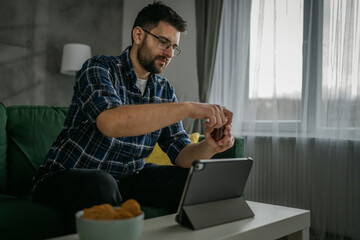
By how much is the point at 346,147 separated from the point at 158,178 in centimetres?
142

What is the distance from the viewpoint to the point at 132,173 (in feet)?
4.70

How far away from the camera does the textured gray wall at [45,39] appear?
9.56ft

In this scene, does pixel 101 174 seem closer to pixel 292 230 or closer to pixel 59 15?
pixel 292 230

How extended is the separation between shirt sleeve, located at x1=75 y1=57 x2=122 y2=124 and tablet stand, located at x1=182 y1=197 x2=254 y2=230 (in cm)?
43

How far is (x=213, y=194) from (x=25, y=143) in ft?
3.52

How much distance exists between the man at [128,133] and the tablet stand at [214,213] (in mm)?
248

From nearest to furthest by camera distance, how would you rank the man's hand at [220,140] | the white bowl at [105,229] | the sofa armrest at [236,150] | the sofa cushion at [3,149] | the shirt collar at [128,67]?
the white bowl at [105,229] → the man's hand at [220,140] → the shirt collar at [128,67] → the sofa cushion at [3,149] → the sofa armrest at [236,150]

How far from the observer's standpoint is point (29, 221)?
1171mm

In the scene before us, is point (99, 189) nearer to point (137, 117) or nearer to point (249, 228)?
point (137, 117)

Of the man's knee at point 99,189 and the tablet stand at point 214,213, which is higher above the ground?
the man's knee at point 99,189

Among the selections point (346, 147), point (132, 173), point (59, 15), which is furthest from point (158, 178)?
point (59, 15)

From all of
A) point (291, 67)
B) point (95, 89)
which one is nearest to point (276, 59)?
point (291, 67)

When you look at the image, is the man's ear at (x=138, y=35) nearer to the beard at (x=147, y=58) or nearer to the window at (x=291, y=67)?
the beard at (x=147, y=58)

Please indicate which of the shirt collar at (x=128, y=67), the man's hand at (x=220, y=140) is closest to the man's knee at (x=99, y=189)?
the man's hand at (x=220, y=140)
